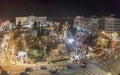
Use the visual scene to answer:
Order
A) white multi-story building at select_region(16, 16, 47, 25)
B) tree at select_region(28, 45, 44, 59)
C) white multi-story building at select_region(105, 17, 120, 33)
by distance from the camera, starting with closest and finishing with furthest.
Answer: tree at select_region(28, 45, 44, 59)
white multi-story building at select_region(105, 17, 120, 33)
white multi-story building at select_region(16, 16, 47, 25)

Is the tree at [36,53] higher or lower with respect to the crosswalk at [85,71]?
higher

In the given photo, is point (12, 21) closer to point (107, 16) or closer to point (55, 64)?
point (107, 16)

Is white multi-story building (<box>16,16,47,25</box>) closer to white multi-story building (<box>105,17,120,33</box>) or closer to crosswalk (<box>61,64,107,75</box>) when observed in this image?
white multi-story building (<box>105,17,120,33</box>)

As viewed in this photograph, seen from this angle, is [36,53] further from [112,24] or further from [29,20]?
[29,20]

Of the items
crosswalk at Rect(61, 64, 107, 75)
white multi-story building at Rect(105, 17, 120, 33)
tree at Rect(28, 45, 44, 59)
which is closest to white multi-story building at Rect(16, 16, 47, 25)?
white multi-story building at Rect(105, 17, 120, 33)

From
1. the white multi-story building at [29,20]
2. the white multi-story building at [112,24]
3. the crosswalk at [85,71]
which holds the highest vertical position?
the white multi-story building at [29,20]

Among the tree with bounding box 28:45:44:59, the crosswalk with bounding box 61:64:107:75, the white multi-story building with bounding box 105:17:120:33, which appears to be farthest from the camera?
the white multi-story building with bounding box 105:17:120:33

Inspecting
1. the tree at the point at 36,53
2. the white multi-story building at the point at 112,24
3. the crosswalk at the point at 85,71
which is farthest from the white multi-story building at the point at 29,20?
the crosswalk at the point at 85,71

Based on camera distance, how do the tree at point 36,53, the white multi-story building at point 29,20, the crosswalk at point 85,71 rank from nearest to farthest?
the crosswalk at point 85,71 → the tree at point 36,53 → the white multi-story building at point 29,20

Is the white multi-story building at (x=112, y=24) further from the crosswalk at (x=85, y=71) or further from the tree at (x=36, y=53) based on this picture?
Result: the crosswalk at (x=85, y=71)

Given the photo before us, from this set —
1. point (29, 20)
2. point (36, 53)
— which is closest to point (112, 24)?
point (29, 20)

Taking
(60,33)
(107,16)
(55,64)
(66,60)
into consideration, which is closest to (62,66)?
(55,64)
